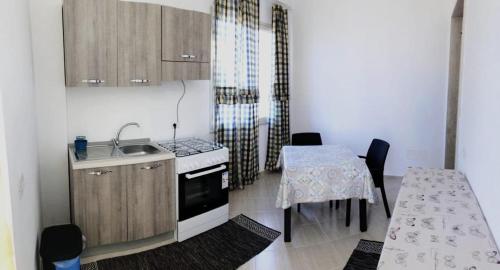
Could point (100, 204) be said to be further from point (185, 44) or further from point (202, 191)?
point (185, 44)

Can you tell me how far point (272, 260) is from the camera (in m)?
3.15

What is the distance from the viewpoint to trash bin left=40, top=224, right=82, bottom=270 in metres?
2.46

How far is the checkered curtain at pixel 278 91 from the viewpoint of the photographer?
18.6ft

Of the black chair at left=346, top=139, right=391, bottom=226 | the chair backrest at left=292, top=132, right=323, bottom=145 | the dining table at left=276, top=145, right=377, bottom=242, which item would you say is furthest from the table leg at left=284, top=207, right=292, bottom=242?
the chair backrest at left=292, top=132, right=323, bottom=145

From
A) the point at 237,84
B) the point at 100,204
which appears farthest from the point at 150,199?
the point at 237,84

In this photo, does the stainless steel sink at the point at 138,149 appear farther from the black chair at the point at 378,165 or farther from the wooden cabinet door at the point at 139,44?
the black chair at the point at 378,165

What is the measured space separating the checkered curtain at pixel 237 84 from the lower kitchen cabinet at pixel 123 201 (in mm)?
1491

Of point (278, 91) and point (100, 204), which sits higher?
point (278, 91)

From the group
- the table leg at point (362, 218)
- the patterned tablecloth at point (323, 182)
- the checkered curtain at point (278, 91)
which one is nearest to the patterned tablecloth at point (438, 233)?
the patterned tablecloth at point (323, 182)

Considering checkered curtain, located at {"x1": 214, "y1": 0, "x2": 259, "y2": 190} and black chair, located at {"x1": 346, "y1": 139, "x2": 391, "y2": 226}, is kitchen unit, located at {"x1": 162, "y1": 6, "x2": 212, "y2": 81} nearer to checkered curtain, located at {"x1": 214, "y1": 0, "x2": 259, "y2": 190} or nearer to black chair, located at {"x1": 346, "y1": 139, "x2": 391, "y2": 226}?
checkered curtain, located at {"x1": 214, "y1": 0, "x2": 259, "y2": 190}

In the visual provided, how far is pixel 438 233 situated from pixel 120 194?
7.78 ft

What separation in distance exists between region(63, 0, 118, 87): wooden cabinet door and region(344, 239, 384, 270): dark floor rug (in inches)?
100

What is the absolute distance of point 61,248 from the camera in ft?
8.38

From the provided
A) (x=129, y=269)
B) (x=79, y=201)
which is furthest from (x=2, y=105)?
(x=129, y=269)
